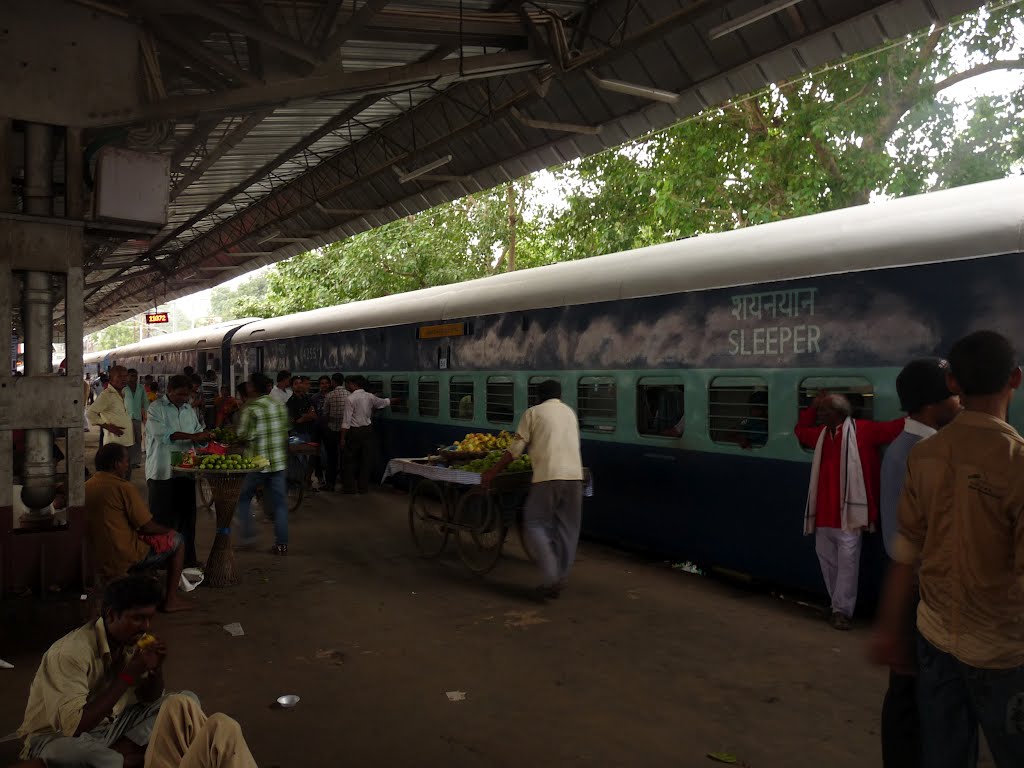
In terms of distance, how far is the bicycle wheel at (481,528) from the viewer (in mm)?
8016

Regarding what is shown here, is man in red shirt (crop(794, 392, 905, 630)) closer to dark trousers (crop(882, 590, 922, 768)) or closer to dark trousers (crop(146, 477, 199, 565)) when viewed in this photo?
dark trousers (crop(882, 590, 922, 768))

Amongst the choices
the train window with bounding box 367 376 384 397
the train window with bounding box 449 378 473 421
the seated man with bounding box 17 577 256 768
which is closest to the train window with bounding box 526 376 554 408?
the train window with bounding box 449 378 473 421

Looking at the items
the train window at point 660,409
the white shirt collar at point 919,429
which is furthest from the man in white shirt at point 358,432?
the white shirt collar at point 919,429

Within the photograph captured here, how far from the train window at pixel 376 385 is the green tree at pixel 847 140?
656cm

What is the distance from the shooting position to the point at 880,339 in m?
6.14

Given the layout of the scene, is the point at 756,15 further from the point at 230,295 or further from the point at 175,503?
the point at 230,295

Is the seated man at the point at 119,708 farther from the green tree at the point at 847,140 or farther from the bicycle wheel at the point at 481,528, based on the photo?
the green tree at the point at 847,140

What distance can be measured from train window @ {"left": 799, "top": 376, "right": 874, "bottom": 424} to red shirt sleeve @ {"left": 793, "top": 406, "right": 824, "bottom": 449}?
0.38 feet

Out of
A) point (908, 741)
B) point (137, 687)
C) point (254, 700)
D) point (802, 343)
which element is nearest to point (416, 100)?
point (802, 343)

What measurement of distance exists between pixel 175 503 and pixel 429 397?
497 centimetres

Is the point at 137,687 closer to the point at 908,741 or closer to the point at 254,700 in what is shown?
the point at 254,700

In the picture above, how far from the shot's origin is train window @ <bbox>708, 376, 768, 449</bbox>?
23.2 ft

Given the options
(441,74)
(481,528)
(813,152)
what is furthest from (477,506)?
(813,152)

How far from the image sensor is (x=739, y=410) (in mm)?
7266
